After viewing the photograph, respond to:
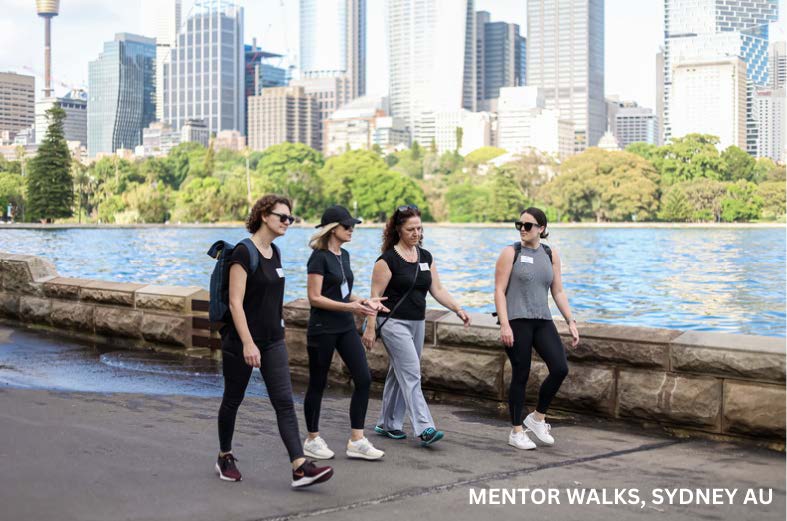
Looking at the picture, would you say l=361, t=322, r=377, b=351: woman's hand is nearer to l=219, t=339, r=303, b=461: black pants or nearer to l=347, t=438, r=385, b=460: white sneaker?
l=347, t=438, r=385, b=460: white sneaker

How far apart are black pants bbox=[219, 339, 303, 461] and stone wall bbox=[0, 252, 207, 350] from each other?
5.71m

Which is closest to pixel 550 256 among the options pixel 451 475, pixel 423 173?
pixel 451 475

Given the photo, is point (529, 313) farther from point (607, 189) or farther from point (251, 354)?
point (607, 189)

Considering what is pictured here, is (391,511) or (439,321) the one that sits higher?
(439,321)

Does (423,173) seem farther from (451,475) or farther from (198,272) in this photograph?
(451,475)

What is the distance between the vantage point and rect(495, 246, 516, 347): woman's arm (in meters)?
6.99

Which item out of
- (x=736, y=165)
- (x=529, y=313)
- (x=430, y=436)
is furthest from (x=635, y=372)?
(x=736, y=165)

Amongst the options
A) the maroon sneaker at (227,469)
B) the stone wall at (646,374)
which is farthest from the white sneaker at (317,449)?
the stone wall at (646,374)

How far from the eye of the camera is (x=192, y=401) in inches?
332

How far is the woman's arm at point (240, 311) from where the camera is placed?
18.6ft

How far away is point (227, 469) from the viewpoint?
5.78 m

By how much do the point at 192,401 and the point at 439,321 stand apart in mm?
2227

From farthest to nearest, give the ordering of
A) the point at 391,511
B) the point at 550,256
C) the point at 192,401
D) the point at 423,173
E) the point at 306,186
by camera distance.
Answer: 1. the point at 423,173
2. the point at 306,186
3. the point at 192,401
4. the point at 550,256
5. the point at 391,511

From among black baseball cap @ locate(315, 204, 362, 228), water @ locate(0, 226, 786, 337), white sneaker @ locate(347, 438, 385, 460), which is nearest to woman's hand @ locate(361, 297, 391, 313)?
black baseball cap @ locate(315, 204, 362, 228)
